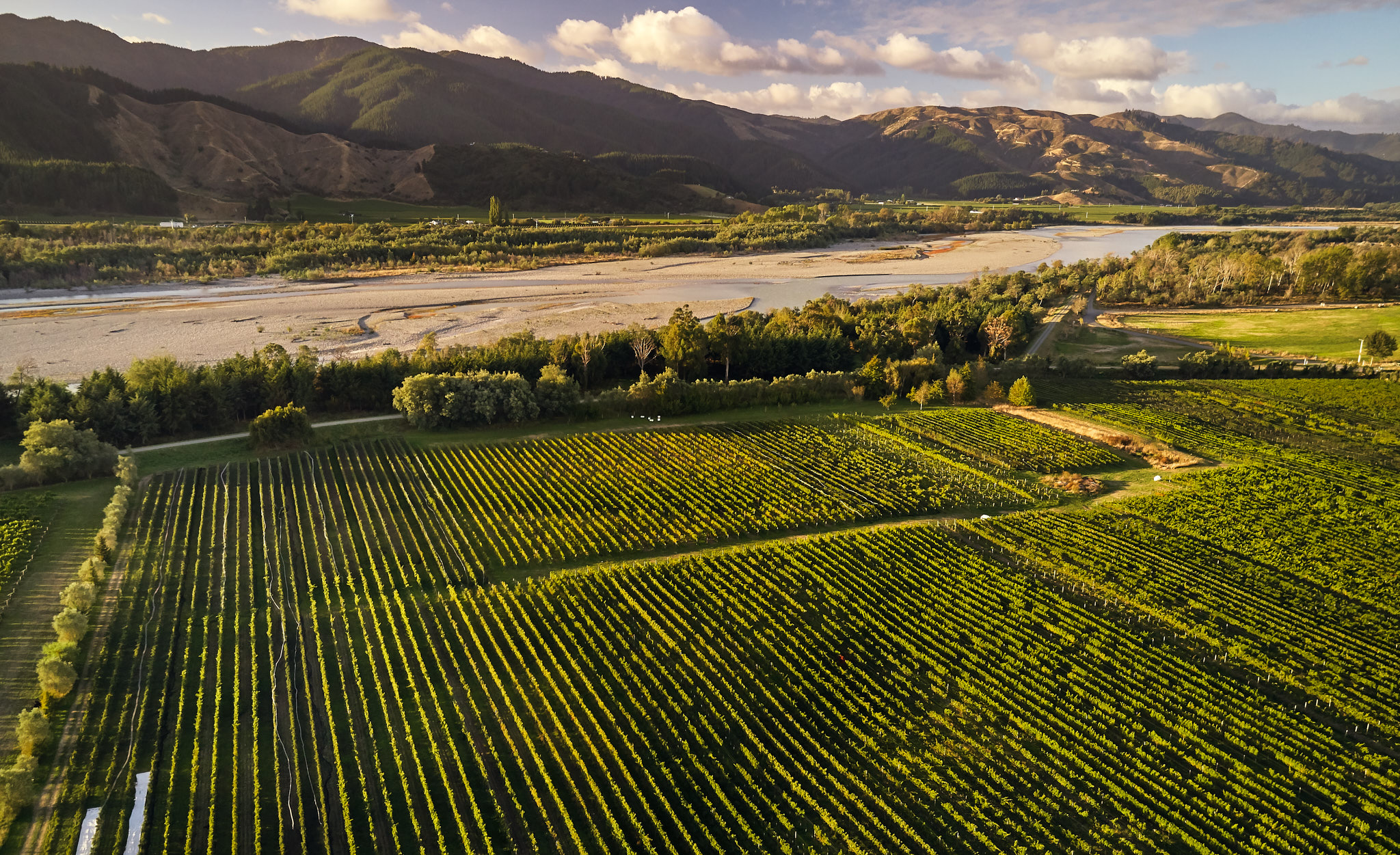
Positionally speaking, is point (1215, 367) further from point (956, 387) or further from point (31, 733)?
point (31, 733)

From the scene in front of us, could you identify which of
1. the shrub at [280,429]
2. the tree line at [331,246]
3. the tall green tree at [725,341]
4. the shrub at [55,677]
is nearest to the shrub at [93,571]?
the shrub at [55,677]

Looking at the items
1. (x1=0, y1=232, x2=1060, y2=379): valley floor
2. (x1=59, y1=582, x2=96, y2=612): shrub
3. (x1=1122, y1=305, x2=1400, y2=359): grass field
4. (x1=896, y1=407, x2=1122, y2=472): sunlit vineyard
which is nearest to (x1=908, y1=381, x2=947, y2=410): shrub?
(x1=896, y1=407, x2=1122, y2=472): sunlit vineyard

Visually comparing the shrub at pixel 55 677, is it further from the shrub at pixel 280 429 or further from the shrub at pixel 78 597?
the shrub at pixel 280 429

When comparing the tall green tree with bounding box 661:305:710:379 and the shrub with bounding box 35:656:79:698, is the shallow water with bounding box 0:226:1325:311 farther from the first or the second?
the shrub with bounding box 35:656:79:698

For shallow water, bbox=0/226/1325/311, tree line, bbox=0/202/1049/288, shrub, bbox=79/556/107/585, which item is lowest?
shrub, bbox=79/556/107/585

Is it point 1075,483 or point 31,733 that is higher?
point 1075,483

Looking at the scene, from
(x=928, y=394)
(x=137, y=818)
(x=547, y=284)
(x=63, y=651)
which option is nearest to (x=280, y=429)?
(x=63, y=651)
